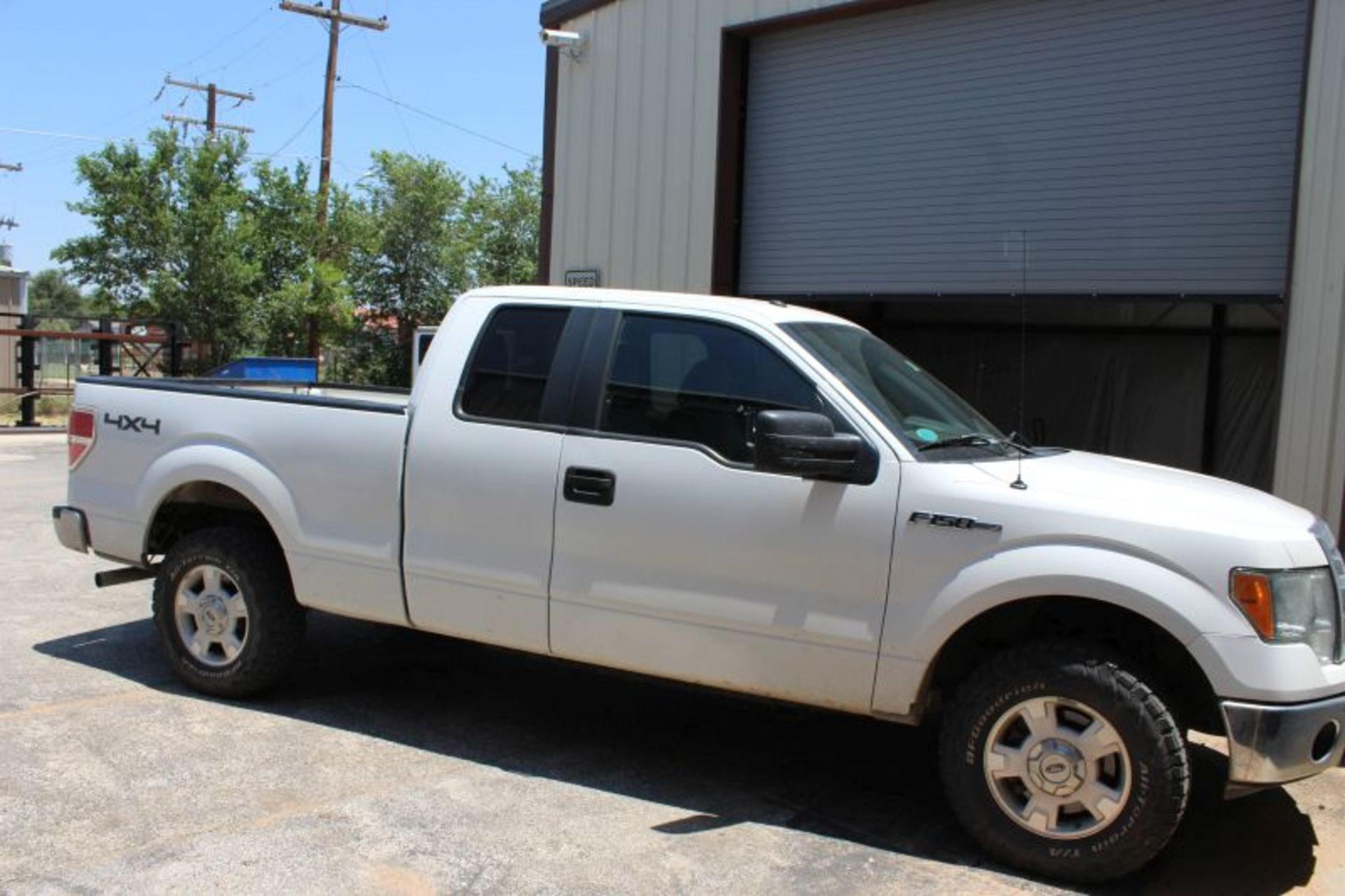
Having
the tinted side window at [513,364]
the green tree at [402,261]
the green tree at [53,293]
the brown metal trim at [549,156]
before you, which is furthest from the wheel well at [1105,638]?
the green tree at [53,293]

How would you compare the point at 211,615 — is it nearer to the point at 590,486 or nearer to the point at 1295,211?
the point at 590,486

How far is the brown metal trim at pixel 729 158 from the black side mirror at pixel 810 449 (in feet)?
19.2

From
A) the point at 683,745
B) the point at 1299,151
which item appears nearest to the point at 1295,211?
the point at 1299,151

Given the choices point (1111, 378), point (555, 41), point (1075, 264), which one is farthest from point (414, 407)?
point (1111, 378)

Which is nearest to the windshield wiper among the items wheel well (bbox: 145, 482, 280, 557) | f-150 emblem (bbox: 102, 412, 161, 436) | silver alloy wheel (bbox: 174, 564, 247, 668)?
wheel well (bbox: 145, 482, 280, 557)

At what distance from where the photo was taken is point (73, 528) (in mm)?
5973

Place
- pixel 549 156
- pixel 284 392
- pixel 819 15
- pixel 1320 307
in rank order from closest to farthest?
1. pixel 284 392
2. pixel 1320 307
3. pixel 819 15
4. pixel 549 156

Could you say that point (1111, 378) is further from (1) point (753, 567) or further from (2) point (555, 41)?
(1) point (753, 567)

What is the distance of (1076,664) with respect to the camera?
397 cm

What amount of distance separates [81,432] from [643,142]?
5870 mm

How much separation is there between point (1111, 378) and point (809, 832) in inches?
368

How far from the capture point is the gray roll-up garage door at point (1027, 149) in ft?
24.8

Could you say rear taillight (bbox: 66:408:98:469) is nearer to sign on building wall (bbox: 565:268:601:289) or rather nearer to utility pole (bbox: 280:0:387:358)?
sign on building wall (bbox: 565:268:601:289)

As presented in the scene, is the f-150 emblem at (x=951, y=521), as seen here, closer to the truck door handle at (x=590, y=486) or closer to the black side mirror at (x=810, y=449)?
the black side mirror at (x=810, y=449)
